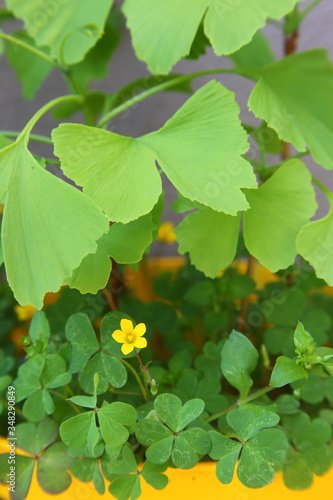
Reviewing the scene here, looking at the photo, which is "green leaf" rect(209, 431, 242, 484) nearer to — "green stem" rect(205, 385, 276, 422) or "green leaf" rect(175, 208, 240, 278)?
"green stem" rect(205, 385, 276, 422)

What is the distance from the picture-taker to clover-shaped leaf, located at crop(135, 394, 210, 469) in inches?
15.8

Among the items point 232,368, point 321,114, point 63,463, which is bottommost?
point 63,463

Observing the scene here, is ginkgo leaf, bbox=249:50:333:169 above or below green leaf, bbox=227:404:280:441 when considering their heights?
above

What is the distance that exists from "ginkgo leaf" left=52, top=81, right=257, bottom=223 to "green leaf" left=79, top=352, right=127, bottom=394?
15 centimetres

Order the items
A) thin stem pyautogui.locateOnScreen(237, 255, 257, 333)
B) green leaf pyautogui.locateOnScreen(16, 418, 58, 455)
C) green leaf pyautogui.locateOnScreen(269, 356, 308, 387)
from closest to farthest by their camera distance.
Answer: green leaf pyautogui.locateOnScreen(269, 356, 308, 387) → green leaf pyautogui.locateOnScreen(16, 418, 58, 455) → thin stem pyautogui.locateOnScreen(237, 255, 257, 333)

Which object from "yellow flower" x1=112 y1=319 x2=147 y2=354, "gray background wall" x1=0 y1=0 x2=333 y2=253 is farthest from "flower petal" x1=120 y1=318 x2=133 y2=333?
"gray background wall" x1=0 y1=0 x2=333 y2=253

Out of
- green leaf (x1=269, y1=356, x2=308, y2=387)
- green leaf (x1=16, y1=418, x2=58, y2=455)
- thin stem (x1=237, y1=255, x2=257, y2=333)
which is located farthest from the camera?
thin stem (x1=237, y1=255, x2=257, y2=333)

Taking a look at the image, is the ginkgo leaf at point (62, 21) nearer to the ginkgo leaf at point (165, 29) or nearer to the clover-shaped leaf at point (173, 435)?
the ginkgo leaf at point (165, 29)

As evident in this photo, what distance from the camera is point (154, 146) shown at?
43 centimetres

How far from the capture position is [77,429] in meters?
0.41

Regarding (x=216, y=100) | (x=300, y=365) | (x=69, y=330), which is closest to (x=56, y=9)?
(x=216, y=100)

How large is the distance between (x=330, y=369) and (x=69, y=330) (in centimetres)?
25

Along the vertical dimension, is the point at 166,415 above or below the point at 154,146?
below

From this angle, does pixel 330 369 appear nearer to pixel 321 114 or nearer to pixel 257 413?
pixel 257 413
